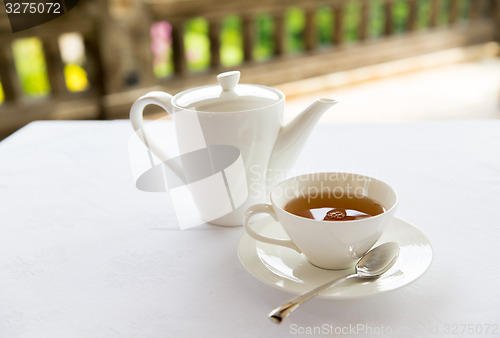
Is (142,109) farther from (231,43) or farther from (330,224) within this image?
(231,43)

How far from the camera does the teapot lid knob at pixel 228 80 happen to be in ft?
2.15

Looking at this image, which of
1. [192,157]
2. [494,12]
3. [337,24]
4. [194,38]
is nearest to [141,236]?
[192,157]

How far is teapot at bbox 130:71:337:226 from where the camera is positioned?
0.62 meters

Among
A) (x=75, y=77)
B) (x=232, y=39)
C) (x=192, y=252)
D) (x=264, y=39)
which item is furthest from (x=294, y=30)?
(x=192, y=252)

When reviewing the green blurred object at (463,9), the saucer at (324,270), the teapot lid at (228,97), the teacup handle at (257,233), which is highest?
the teapot lid at (228,97)

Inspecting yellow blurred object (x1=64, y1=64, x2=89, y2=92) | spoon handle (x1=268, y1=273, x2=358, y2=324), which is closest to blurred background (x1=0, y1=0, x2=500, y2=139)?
yellow blurred object (x1=64, y1=64, x2=89, y2=92)

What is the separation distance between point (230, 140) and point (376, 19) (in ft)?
11.6

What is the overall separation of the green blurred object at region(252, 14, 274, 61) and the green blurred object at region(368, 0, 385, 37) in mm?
776

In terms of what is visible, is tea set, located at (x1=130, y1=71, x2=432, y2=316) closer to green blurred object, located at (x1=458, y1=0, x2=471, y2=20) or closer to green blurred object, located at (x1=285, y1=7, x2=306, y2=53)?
green blurred object, located at (x1=285, y1=7, x2=306, y2=53)

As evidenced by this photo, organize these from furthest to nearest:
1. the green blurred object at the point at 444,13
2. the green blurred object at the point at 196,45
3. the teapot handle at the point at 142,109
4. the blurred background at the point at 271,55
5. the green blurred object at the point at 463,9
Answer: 1. the green blurred object at the point at 463,9
2. the green blurred object at the point at 444,13
3. the green blurred object at the point at 196,45
4. the blurred background at the point at 271,55
5. the teapot handle at the point at 142,109

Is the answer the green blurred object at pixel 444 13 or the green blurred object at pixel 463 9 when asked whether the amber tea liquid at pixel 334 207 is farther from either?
the green blurred object at pixel 463 9

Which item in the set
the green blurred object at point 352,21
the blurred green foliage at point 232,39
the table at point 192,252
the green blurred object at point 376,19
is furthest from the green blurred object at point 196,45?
the table at point 192,252

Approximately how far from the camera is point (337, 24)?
340cm

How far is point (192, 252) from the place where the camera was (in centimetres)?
62
